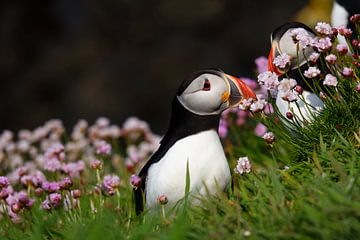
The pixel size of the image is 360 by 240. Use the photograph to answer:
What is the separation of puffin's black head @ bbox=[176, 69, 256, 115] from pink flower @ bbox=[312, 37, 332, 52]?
1.21 feet

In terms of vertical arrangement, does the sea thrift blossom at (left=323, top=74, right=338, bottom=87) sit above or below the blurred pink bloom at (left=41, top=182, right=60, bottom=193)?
below

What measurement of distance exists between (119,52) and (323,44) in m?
5.75

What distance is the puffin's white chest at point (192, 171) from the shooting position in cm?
392

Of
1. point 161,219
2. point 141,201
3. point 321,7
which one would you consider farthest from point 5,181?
point 321,7

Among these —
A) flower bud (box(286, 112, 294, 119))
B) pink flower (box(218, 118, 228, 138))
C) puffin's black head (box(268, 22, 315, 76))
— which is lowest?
flower bud (box(286, 112, 294, 119))

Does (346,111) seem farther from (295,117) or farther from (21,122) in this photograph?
(21,122)

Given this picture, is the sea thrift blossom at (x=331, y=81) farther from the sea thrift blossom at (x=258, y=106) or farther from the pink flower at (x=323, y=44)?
the sea thrift blossom at (x=258, y=106)

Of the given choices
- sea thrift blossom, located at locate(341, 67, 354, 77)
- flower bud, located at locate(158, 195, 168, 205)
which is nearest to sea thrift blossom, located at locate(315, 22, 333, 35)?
sea thrift blossom, located at locate(341, 67, 354, 77)

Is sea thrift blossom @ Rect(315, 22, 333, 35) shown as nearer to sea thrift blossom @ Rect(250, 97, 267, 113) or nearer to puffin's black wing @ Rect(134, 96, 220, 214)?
sea thrift blossom @ Rect(250, 97, 267, 113)

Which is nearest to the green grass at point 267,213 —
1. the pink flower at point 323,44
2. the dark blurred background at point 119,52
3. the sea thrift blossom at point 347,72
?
the sea thrift blossom at point 347,72

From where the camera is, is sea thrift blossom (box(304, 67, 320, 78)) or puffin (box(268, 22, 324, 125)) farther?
puffin (box(268, 22, 324, 125))

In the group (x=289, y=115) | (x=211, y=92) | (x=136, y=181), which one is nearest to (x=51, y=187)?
(x=136, y=181)

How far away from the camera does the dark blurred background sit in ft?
30.0

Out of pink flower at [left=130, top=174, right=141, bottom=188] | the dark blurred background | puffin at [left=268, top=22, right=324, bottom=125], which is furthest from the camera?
the dark blurred background
